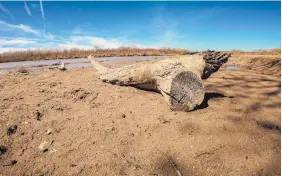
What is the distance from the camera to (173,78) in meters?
3.69

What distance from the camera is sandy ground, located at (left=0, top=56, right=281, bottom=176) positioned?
2.39 m

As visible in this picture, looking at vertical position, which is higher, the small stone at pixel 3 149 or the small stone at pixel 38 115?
the small stone at pixel 38 115

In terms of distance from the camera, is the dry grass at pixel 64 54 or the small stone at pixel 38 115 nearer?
the small stone at pixel 38 115

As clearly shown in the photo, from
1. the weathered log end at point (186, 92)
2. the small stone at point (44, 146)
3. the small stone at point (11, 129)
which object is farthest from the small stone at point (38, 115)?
the weathered log end at point (186, 92)

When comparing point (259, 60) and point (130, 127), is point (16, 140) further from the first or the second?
point (259, 60)

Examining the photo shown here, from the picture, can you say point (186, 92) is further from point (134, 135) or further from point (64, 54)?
point (64, 54)

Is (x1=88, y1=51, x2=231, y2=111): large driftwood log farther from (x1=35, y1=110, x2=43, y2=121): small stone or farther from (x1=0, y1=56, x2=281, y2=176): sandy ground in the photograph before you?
(x1=35, y1=110, x2=43, y2=121): small stone

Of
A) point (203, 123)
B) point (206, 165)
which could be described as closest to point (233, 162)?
point (206, 165)

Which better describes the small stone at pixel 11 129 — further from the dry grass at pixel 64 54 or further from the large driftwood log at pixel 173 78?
the dry grass at pixel 64 54

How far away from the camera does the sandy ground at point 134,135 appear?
2.39m

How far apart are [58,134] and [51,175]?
0.82 m

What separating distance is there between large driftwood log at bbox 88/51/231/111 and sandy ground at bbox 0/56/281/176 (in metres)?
0.22

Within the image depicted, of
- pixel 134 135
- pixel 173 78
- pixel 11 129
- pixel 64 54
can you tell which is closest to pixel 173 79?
pixel 173 78

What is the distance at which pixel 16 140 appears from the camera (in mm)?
2857
